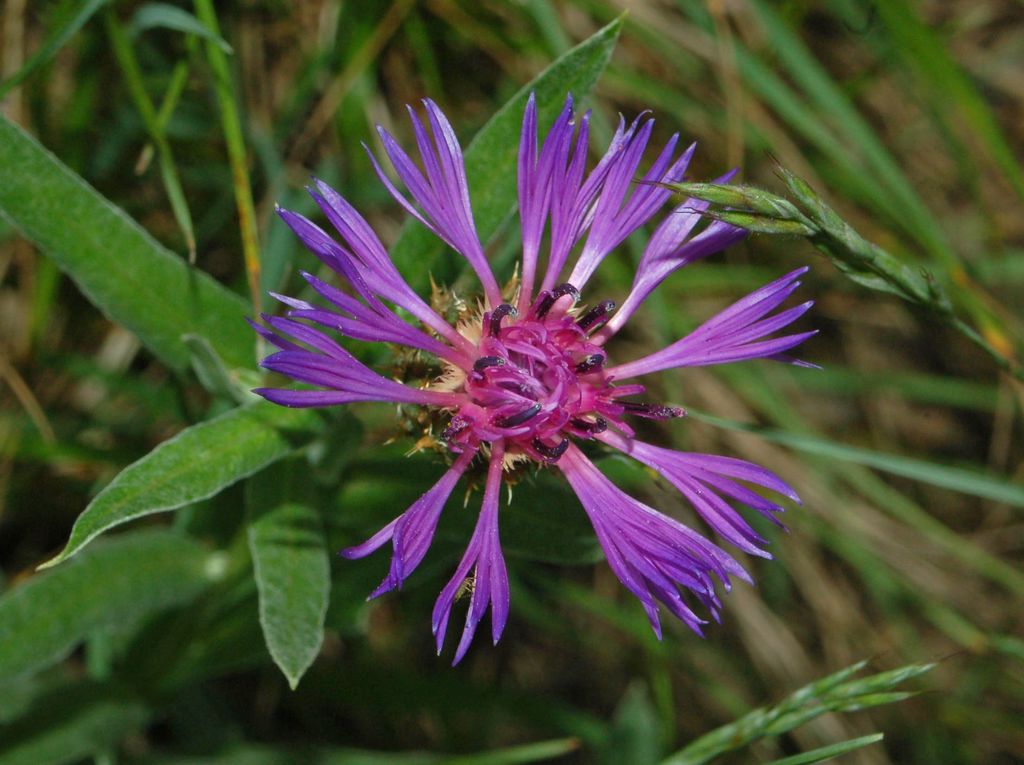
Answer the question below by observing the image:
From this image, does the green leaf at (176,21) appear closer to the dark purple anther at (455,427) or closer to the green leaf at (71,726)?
the dark purple anther at (455,427)

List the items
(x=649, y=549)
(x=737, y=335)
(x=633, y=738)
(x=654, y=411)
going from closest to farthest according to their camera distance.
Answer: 1. (x=649, y=549)
2. (x=737, y=335)
3. (x=654, y=411)
4. (x=633, y=738)

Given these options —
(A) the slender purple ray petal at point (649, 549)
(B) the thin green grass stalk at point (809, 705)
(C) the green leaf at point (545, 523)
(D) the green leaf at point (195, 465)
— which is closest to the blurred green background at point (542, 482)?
(C) the green leaf at point (545, 523)

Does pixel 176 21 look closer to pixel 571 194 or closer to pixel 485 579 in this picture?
pixel 571 194

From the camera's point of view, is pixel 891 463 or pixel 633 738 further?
pixel 633 738

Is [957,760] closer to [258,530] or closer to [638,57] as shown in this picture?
[638,57]

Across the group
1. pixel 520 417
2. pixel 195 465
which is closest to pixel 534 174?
pixel 520 417

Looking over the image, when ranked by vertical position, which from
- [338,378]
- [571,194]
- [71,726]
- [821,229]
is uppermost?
[821,229]
